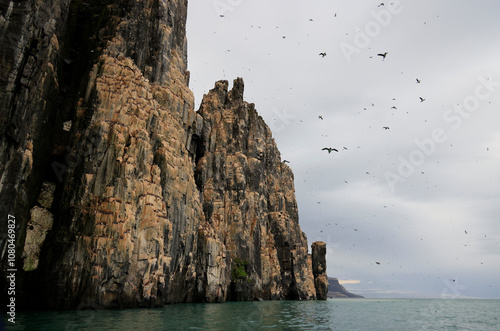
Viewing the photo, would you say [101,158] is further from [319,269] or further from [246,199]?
[319,269]

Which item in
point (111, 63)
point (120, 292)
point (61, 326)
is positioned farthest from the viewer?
point (111, 63)

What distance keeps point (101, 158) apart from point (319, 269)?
93.1 m

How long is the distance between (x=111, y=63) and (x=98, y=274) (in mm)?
25210

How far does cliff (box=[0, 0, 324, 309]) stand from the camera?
28.1m

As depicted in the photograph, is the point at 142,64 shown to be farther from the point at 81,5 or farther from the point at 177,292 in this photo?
the point at 177,292

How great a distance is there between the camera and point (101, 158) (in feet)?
112

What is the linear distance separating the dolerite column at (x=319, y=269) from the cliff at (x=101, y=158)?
55.3 meters

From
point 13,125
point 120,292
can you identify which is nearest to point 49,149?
point 13,125

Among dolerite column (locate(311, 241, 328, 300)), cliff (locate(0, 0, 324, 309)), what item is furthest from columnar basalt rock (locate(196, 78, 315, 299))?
cliff (locate(0, 0, 324, 309))

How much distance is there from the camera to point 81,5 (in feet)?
150

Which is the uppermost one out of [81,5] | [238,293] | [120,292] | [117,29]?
[81,5]

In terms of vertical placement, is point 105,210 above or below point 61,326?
above

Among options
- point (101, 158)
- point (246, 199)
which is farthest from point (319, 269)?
point (101, 158)

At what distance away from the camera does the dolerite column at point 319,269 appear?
107 metres
